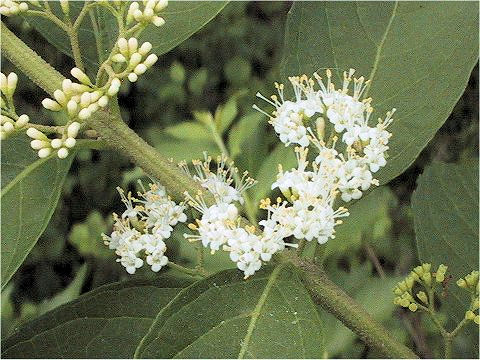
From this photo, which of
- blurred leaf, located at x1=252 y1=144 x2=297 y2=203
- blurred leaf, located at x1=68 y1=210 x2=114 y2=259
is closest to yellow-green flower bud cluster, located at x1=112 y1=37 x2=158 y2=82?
blurred leaf, located at x1=252 y1=144 x2=297 y2=203

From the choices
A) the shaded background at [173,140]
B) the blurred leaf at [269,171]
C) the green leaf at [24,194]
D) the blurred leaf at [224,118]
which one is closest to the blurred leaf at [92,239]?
the shaded background at [173,140]

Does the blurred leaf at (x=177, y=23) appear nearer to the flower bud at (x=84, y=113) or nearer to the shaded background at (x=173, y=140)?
the flower bud at (x=84, y=113)

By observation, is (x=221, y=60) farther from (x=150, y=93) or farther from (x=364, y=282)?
(x=364, y=282)

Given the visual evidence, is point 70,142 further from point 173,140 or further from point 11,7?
point 173,140

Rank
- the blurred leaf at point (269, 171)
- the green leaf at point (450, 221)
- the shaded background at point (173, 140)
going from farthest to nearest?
the shaded background at point (173, 140)
the blurred leaf at point (269, 171)
the green leaf at point (450, 221)

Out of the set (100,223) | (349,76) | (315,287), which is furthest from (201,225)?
(100,223)

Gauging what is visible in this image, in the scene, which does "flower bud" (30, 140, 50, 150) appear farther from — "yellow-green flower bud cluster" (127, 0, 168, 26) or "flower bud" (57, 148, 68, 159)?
"yellow-green flower bud cluster" (127, 0, 168, 26)

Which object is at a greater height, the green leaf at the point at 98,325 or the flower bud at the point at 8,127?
the flower bud at the point at 8,127
